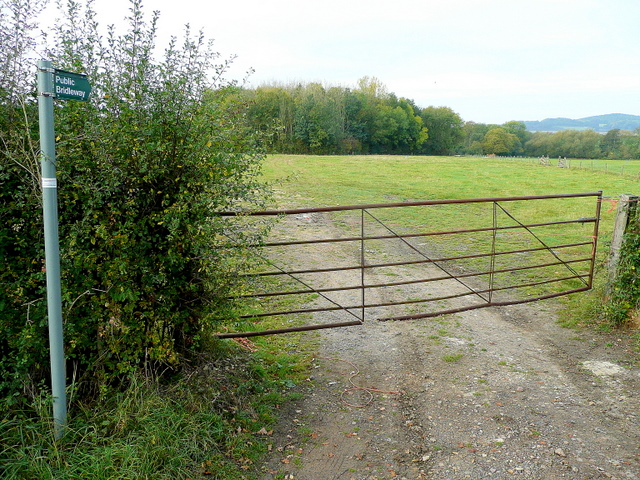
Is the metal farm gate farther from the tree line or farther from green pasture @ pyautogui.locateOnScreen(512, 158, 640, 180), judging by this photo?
the tree line

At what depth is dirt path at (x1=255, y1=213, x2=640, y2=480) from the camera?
389 centimetres

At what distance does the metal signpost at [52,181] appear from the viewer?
3064 mm

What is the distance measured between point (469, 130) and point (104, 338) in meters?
93.0

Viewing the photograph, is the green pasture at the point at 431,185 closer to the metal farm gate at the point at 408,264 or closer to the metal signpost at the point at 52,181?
the metal farm gate at the point at 408,264

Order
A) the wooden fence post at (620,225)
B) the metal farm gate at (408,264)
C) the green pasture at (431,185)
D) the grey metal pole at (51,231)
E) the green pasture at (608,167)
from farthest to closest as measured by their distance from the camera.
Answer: the green pasture at (608,167)
the green pasture at (431,185)
the wooden fence post at (620,225)
the metal farm gate at (408,264)
the grey metal pole at (51,231)

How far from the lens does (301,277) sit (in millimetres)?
8961

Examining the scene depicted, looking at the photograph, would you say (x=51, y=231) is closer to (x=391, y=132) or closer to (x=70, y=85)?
(x=70, y=85)

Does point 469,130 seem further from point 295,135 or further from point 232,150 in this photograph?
point 232,150

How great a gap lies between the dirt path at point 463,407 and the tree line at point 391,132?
39.9 m

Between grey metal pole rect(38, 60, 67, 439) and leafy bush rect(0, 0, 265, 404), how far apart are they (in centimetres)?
27

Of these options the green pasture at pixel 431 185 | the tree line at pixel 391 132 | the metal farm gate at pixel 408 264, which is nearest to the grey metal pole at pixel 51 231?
the metal farm gate at pixel 408 264

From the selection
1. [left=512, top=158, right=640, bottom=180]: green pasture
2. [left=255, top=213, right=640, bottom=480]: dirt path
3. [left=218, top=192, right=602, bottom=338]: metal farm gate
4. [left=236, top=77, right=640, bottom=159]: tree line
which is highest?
[left=236, top=77, right=640, bottom=159]: tree line

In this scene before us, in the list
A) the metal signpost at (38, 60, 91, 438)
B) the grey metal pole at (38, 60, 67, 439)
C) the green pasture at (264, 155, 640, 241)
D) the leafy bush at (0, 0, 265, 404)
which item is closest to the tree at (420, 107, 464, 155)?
the green pasture at (264, 155, 640, 241)

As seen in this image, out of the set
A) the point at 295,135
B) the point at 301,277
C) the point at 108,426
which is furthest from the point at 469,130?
the point at 108,426
